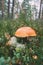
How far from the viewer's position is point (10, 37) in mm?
3227

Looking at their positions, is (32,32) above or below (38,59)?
above

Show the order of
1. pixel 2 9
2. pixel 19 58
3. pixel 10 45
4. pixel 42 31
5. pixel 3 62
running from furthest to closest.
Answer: pixel 2 9 → pixel 42 31 → pixel 10 45 → pixel 19 58 → pixel 3 62

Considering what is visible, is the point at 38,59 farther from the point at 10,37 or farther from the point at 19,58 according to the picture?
the point at 10,37

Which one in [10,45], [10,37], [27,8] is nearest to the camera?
[10,45]

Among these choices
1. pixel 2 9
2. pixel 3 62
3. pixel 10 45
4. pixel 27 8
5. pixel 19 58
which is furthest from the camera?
pixel 2 9

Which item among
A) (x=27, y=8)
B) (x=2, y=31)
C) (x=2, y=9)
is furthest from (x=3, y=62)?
(x=2, y=9)

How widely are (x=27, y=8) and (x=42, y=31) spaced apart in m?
2.48

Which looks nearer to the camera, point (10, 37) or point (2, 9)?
point (10, 37)

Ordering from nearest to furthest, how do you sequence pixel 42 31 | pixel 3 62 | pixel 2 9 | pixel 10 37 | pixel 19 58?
pixel 3 62 < pixel 19 58 < pixel 10 37 < pixel 42 31 < pixel 2 9

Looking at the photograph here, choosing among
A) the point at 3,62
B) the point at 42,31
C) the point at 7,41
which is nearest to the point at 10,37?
the point at 7,41

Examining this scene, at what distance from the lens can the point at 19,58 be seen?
2643 millimetres

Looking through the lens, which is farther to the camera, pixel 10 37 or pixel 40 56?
pixel 10 37

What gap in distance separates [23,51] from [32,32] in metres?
0.43

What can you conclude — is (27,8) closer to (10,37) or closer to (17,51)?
(10,37)
